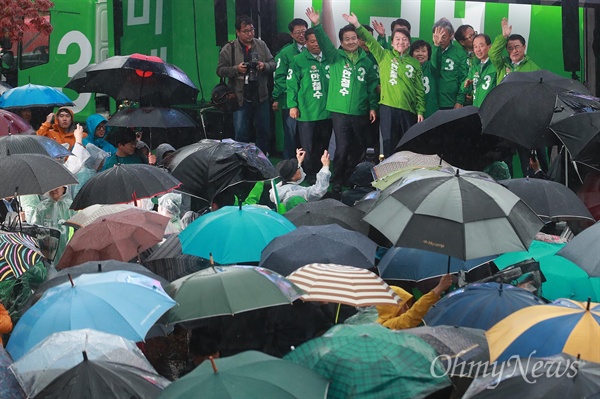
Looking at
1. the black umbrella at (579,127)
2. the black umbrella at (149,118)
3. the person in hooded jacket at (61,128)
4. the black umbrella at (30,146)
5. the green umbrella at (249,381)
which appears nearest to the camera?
the green umbrella at (249,381)

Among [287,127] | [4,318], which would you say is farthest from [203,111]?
[4,318]

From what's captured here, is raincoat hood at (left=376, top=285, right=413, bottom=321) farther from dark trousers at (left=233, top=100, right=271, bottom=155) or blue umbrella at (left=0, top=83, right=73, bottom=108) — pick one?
blue umbrella at (left=0, top=83, right=73, bottom=108)

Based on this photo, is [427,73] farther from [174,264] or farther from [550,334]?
[550,334]

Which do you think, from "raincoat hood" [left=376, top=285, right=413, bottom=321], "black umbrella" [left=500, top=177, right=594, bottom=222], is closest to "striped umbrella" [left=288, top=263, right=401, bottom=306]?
"raincoat hood" [left=376, top=285, right=413, bottom=321]

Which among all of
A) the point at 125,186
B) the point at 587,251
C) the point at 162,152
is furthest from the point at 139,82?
the point at 587,251

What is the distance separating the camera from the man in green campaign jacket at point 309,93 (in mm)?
13164

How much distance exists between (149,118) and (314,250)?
521 centimetres

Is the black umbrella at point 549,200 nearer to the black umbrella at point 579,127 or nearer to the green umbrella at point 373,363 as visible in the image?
the black umbrella at point 579,127

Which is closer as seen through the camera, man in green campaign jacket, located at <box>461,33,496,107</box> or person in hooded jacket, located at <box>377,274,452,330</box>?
person in hooded jacket, located at <box>377,274,452,330</box>

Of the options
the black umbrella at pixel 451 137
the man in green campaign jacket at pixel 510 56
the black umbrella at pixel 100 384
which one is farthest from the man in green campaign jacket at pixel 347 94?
the black umbrella at pixel 100 384

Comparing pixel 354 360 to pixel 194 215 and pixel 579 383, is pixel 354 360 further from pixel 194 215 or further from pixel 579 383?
pixel 194 215

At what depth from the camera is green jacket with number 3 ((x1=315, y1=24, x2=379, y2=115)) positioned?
12977 mm

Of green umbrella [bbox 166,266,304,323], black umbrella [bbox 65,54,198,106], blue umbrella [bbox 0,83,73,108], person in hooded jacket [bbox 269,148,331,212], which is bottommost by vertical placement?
person in hooded jacket [bbox 269,148,331,212]

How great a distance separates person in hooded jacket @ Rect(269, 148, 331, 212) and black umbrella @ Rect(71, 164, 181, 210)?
1.59 m
